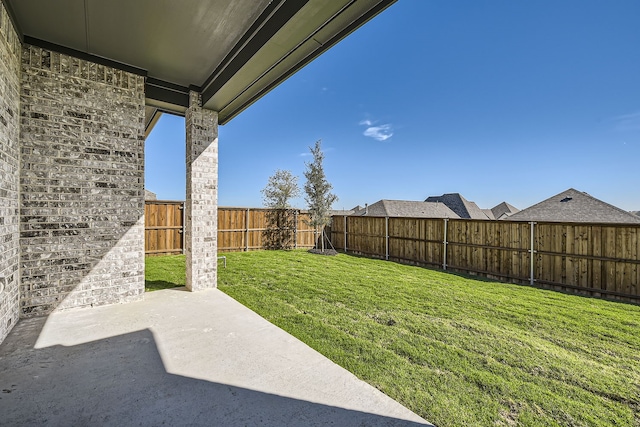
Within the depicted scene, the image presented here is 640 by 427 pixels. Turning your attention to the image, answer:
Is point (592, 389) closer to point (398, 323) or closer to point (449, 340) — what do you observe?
point (449, 340)

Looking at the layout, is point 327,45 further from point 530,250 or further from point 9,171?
point 530,250

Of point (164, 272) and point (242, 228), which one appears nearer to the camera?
point (164, 272)

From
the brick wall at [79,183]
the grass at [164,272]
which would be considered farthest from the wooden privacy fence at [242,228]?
the brick wall at [79,183]

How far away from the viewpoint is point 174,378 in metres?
2.14

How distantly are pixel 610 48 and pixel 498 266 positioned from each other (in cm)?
667

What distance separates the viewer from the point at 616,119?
Answer: 9.51 meters

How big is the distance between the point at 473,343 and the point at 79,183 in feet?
18.1

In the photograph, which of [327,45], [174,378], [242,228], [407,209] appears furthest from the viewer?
[407,209]

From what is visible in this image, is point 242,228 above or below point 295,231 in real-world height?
above

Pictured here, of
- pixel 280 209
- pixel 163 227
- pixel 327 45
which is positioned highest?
pixel 327 45

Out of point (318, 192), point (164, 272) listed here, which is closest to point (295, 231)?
point (318, 192)

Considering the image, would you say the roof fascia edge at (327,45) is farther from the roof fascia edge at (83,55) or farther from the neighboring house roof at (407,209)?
the neighboring house roof at (407,209)

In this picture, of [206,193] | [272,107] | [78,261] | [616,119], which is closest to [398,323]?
[206,193]

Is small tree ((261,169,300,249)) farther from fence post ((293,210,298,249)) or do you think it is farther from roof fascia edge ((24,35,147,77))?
roof fascia edge ((24,35,147,77))
